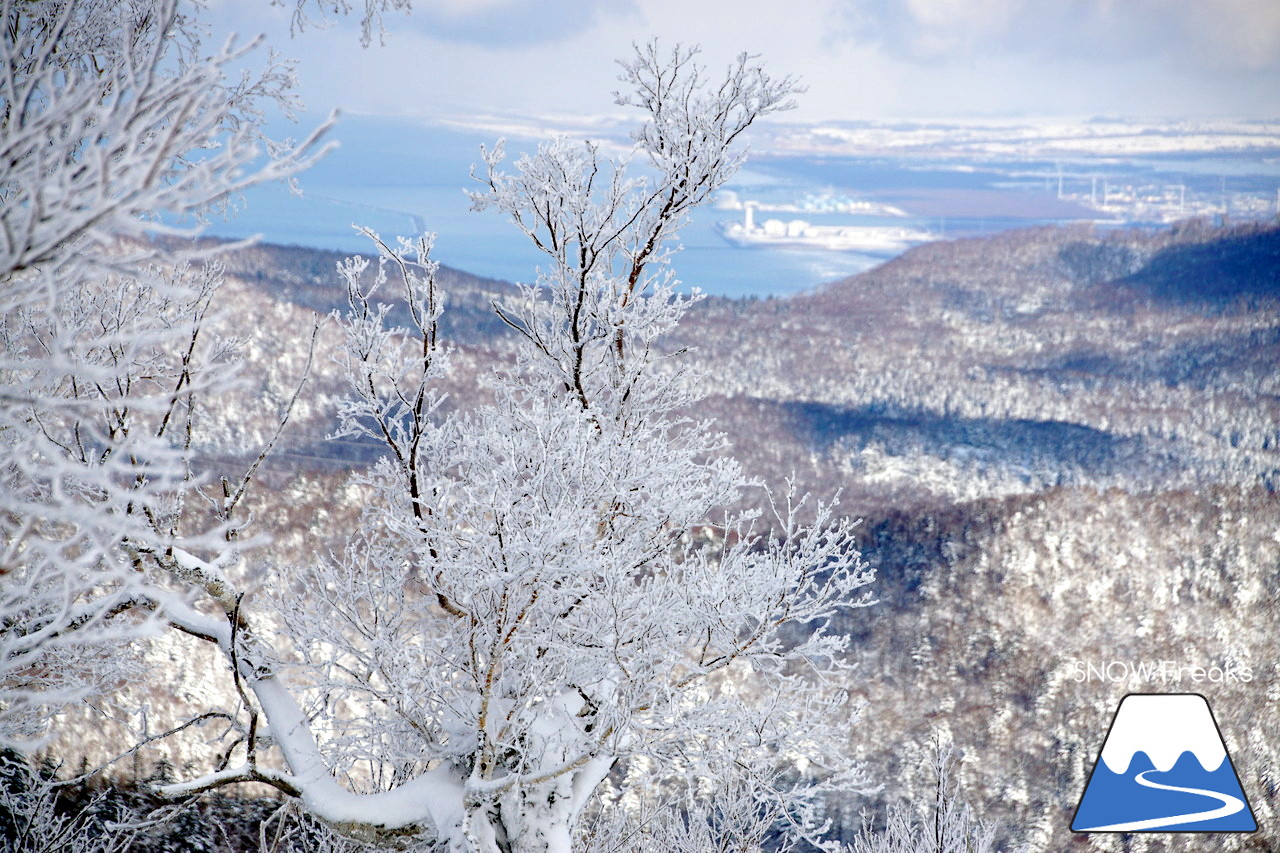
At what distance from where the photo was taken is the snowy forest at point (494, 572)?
7.59 ft

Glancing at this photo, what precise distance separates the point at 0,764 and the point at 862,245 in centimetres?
11681

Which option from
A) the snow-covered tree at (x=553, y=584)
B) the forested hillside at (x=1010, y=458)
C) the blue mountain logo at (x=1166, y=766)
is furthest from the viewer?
the forested hillside at (x=1010, y=458)

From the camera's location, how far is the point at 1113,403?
191ft

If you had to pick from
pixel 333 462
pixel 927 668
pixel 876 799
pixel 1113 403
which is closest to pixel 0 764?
pixel 876 799

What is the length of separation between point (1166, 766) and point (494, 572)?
16332mm

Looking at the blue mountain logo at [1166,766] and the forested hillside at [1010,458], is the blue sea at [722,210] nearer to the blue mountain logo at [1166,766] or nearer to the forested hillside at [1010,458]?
the forested hillside at [1010,458]

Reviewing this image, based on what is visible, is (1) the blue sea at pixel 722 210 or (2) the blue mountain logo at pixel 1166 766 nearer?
(2) the blue mountain logo at pixel 1166 766

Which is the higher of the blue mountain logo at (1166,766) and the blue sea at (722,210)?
the blue sea at (722,210)

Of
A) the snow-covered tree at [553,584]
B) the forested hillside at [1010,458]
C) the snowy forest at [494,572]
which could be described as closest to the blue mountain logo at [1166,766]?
the snowy forest at [494,572]

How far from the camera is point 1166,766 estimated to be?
53.0 ft

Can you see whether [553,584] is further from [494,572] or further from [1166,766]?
[1166,766]

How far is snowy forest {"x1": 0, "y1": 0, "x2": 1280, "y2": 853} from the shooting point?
231 centimetres

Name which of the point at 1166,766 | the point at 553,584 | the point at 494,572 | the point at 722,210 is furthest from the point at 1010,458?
the point at 722,210

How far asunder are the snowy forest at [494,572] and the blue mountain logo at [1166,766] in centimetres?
328
